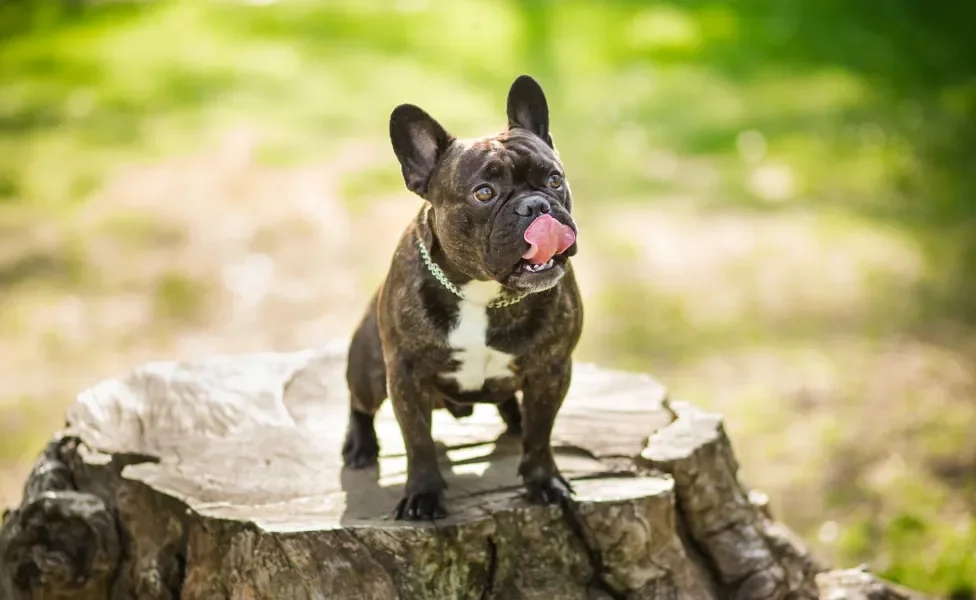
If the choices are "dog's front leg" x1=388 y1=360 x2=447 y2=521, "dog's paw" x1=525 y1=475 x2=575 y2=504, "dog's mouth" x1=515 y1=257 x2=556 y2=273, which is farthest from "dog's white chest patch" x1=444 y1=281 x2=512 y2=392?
"dog's paw" x1=525 y1=475 x2=575 y2=504

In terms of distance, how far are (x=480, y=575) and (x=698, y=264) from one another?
16.6ft

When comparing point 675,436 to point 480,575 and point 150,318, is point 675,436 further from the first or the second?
point 150,318

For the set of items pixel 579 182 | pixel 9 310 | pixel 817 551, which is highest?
pixel 579 182

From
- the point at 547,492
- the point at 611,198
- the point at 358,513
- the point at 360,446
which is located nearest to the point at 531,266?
the point at 547,492

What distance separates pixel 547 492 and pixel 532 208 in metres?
0.98

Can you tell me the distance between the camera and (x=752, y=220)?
8.61 metres

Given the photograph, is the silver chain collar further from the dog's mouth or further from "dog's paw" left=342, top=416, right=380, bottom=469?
"dog's paw" left=342, top=416, right=380, bottom=469

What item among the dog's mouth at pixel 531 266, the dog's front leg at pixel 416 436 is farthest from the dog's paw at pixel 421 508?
the dog's mouth at pixel 531 266

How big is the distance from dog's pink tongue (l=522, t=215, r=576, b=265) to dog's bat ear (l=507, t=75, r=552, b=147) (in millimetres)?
536

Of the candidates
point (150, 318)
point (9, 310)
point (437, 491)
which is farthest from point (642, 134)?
point (437, 491)

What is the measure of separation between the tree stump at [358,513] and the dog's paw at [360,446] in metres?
0.05

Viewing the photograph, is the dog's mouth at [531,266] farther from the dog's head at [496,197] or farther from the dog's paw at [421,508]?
the dog's paw at [421,508]

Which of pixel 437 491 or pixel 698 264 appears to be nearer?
pixel 437 491

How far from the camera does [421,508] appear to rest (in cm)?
352
